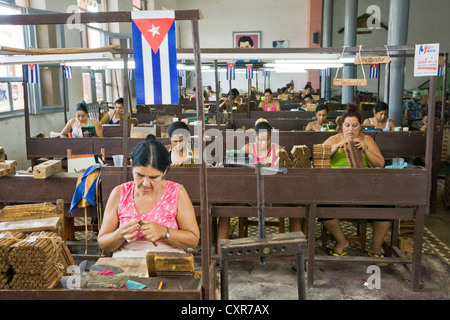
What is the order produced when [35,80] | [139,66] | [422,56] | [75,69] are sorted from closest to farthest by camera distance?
[139,66] < [422,56] < [35,80] < [75,69]

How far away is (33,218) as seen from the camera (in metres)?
3.04

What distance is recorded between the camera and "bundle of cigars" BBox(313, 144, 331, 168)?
401 cm

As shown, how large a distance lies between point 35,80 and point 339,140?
4779 mm

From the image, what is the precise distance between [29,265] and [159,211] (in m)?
0.96

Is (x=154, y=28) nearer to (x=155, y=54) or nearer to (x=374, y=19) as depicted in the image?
(x=155, y=54)

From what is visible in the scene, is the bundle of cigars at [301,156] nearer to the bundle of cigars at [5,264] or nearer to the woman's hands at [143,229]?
the woman's hands at [143,229]

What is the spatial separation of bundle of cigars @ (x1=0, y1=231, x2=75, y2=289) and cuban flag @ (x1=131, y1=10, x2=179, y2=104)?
35.0 inches

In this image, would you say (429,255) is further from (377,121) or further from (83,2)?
(83,2)

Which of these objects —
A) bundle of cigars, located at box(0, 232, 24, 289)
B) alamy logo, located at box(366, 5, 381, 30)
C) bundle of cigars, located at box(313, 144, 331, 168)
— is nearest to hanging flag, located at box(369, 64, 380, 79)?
bundle of cigars, located at box(313, 144, 331, 168)

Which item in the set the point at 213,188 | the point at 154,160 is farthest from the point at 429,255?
the point at 154,160

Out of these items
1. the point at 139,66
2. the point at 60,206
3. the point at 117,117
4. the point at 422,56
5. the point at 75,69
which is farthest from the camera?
the point at 75,69

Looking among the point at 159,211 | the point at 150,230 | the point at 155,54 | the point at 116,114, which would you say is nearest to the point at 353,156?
the point at 159,211

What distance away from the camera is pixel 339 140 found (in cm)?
482

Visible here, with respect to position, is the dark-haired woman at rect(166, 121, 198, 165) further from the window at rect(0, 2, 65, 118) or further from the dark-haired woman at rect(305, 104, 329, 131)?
the window at rect(0, 2, 65, 118)
